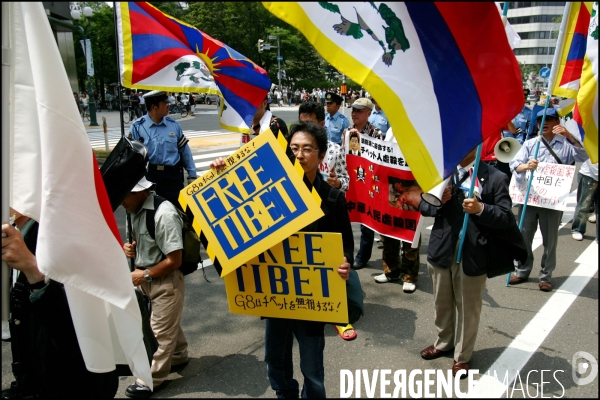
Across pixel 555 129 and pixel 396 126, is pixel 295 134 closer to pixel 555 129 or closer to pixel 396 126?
pixel 396 126

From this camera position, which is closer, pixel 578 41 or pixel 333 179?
pixel 578 41

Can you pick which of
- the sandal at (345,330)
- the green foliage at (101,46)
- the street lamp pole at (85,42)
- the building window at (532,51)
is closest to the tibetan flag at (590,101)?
the sandal at (345,330)

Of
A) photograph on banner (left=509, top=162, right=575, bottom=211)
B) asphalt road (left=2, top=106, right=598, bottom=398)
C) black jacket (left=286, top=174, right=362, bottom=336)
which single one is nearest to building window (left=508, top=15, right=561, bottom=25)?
photograph on banner (left=509, top=162, right=575, bottom=211)

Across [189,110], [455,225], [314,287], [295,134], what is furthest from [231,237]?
[189,110]

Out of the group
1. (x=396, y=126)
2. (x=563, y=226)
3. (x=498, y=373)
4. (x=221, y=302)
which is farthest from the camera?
(x=563, y=226)

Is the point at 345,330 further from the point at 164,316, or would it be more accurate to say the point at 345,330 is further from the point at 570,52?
the point at 570,52

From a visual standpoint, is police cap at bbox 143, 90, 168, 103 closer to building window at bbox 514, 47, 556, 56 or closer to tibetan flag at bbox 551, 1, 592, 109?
tibetan flag at bbox 551, 1, 592, 109

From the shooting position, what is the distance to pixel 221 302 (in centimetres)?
500

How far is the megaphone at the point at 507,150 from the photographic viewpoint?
338 cm

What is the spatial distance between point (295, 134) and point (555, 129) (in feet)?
12.2

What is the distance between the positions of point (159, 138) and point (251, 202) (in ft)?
11.2

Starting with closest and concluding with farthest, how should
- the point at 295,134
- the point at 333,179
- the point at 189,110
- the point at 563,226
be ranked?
1. the point at 295,134
2. the point at 333,179
3. the point at 563,226
4. the point at 189,110

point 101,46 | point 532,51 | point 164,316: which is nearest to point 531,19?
point 532,51

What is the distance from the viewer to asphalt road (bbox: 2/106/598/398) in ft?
11.7
